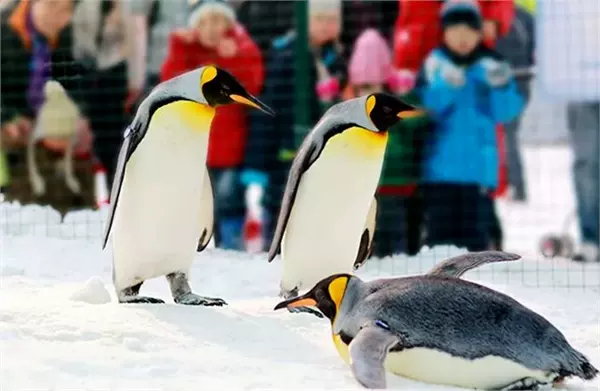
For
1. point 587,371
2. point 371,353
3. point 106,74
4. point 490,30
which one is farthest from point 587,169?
point 371,353

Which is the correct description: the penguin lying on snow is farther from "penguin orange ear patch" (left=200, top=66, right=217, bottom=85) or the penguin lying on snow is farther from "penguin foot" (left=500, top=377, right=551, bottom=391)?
"penguin orange ear patch" (left=200, top=66, right=217, bottom=85)

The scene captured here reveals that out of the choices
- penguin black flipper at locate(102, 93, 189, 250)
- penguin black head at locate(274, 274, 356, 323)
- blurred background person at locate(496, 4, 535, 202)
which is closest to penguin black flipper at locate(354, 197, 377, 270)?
penguin black flipper at locate(102, 93, 189, 250)

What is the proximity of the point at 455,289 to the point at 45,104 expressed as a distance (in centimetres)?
416

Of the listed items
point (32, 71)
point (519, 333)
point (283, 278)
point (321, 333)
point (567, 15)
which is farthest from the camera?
point (32, 71)

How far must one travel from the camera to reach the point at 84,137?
6266mm

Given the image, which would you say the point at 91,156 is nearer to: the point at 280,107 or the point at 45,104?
the point at 45,104

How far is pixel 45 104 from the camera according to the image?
6246mm

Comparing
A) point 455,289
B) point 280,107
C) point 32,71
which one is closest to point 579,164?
point 280,107

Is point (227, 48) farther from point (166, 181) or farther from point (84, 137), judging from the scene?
point (166, 181)

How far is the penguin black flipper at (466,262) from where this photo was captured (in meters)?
2.93

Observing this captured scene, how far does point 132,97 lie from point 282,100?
88 centimetres

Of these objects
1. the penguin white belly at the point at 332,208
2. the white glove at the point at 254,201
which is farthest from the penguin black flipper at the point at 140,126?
the white glove at the point at 254,201

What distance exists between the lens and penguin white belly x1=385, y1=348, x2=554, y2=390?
2.45 metres

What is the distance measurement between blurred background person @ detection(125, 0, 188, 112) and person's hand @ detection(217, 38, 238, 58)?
326 millimetres
